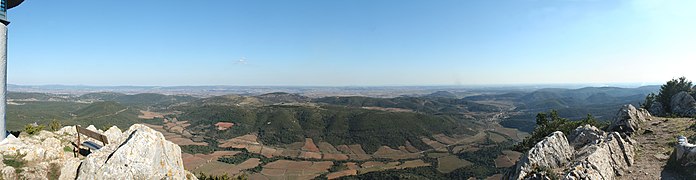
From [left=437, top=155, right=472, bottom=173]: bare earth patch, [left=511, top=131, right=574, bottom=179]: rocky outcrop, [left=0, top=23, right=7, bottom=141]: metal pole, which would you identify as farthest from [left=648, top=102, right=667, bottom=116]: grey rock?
[left=0, top=23, right=7, bottom=141]: metal pole

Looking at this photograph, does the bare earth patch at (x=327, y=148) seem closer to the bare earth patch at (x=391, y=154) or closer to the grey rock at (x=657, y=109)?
the bare earth patch at (x=391, y=154)

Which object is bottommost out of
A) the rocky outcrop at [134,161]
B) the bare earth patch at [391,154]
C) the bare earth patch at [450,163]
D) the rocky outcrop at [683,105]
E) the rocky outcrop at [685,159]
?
the bare earth patch at [391,154]

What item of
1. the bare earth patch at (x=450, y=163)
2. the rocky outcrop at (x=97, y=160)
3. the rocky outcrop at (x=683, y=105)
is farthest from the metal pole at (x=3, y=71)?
the bare earth patch at (x=450, y=163)

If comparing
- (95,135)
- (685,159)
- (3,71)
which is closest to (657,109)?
(685,159)

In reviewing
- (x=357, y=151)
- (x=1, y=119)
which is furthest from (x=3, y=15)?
(x=357, y=151)

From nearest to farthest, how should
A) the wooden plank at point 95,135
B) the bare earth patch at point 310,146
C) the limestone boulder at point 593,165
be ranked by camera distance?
the limestone boulder at point 593,165 → the wooden plank at point 95,135 → the bare earth patch at point 310,146

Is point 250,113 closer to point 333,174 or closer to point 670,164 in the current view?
point 333,174
